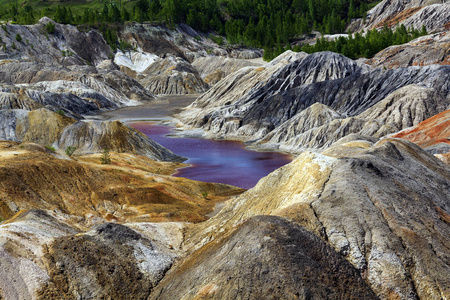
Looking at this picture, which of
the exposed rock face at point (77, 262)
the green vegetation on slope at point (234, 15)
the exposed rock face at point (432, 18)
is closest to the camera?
the exposed rock face at point (77, 262)

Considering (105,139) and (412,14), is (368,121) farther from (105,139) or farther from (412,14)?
(412,14)

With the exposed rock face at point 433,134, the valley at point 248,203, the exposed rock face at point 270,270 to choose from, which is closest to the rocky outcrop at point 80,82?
the valley at point 248,203


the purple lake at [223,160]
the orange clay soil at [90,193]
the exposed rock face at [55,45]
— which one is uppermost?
the exposed rock face at [55,45]

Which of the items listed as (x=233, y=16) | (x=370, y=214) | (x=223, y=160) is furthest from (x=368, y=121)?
(x=233, y=16)

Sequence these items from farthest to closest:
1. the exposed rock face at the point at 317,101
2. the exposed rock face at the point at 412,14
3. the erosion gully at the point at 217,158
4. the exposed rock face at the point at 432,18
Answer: the exposed rock face at the point at 412,14 → the exposed rock face at the point at 432,18 → the exposed rock face at the point at 317,101 → the erosion gully at the point at 217,158

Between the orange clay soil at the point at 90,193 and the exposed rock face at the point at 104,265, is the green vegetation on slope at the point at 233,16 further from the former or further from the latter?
the exposed rock face at the point at 104,265

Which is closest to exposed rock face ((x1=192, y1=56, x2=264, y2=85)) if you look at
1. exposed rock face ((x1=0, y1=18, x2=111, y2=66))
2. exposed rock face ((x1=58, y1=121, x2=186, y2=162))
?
exposed rock face ((x1=0, y1=18, x2=111, y2=66))
